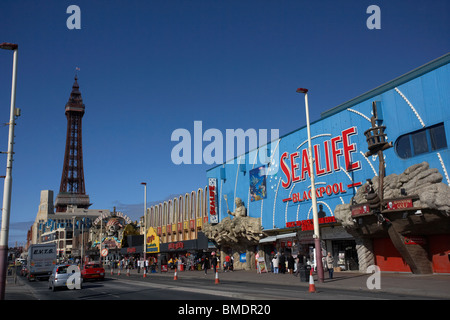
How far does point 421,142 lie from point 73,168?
157 m

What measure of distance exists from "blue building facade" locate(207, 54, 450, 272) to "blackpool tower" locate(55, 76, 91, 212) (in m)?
133

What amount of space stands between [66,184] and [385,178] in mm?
155406

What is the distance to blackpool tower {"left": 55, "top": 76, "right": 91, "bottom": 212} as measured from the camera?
524 ft

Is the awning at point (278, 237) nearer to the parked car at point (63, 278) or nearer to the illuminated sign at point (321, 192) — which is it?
the illuminated sign at point (321, 192)

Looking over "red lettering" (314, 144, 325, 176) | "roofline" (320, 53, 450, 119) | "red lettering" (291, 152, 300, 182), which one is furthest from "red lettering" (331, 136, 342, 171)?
"red lettering" (291, 152, 300, 182)

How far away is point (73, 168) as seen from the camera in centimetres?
16188

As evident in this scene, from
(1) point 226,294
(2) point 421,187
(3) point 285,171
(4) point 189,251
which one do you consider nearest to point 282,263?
(3) point 285,171

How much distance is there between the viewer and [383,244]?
25922mm

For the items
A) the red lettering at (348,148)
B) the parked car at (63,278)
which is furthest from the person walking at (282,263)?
the parked car at (63,278)

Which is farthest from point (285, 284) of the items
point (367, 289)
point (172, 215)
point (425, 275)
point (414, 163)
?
point (172, 215)

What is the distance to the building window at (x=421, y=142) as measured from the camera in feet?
74.5

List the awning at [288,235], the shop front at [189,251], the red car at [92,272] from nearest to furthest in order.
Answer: the red car at [92,272]
the awning at [288,235]
the shop front at [189,251]

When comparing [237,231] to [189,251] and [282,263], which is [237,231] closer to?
[282,263]

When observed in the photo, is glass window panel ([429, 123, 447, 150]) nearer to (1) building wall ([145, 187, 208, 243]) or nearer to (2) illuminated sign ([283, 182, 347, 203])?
(2) illuminated sign ([283, 182, 347, 203])
